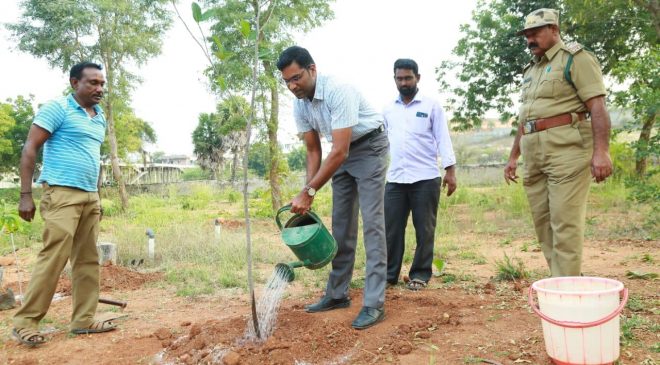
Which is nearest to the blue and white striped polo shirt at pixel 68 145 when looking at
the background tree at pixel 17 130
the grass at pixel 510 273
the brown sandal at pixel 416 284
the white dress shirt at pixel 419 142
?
the white dress shirt at pixel 419 142

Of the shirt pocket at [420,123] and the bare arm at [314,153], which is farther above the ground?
the shirt pocket at [420,123]

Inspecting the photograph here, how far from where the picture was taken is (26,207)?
2.95 m

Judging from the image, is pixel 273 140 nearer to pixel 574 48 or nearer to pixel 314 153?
pixel 314 153

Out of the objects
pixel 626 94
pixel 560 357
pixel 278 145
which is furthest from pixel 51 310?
pixel 278 145

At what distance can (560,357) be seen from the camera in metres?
2.12

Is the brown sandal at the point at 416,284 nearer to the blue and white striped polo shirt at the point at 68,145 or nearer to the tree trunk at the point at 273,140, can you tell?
the blue and white striped polo shirt at the point at 68,145

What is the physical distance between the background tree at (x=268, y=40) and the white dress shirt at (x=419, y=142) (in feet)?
18.2

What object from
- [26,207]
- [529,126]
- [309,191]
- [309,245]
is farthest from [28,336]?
[529,126]

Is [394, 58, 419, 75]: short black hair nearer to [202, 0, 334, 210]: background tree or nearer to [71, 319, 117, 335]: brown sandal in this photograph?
[71, 319, 117, 335]: brown sandal

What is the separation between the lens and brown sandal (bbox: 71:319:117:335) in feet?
10.4

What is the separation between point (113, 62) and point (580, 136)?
13.2 m

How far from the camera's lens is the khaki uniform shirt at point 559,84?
285cm

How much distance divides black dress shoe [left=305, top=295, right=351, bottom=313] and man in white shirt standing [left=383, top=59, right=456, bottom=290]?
697 millimetres

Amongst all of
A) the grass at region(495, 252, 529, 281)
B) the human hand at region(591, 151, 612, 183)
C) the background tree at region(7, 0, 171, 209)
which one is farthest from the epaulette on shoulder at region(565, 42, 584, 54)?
the background tree at region(7, 0, 171, 209)
